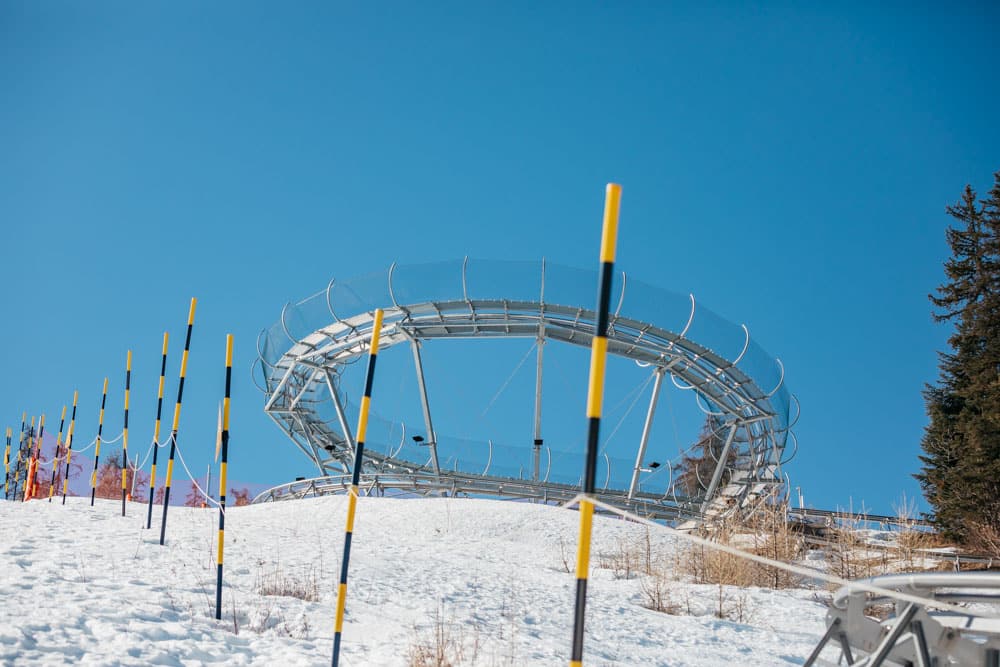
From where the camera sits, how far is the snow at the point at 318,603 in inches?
264

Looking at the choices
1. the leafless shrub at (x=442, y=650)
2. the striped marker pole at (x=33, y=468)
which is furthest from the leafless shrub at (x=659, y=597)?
the striped marker pole at (x=33, y=468)

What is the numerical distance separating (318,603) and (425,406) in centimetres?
1587

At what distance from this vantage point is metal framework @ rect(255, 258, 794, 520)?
77.1ft

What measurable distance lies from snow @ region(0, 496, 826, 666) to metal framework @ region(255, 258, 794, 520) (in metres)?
9.14

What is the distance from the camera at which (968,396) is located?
29.7 metres

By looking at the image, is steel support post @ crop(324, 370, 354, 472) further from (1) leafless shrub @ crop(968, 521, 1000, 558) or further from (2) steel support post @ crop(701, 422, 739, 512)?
(1) leafless shrub @ crop(968, 521, 1000, 558)

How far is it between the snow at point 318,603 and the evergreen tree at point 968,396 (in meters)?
15.3

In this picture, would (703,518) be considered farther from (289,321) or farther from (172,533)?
(172,533)

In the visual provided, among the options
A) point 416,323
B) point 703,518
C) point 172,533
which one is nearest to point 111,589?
point 172,533

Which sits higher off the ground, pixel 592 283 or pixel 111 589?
pixel 592 283

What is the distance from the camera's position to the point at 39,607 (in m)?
7.05

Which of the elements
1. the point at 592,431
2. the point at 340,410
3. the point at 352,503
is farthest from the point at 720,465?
the point at 592,431

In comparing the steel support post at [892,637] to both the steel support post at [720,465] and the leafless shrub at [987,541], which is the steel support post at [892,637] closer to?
the leafless shrub at [987,541]

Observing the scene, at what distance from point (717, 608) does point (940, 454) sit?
2589cm
